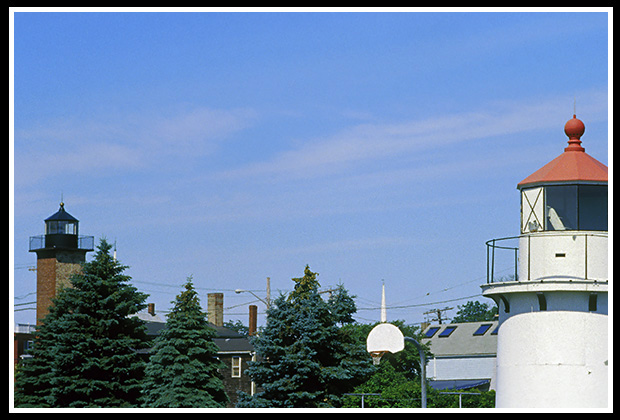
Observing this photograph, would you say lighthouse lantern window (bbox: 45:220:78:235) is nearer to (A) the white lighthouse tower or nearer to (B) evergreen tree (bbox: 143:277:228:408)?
(B) evergreen tree (bbox: 143:277:228:408)

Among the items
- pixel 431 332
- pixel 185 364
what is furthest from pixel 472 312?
pixel 185 364

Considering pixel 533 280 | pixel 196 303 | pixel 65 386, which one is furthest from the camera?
pixel 196 303

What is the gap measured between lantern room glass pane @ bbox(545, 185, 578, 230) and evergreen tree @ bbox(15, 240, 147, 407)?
778 inches

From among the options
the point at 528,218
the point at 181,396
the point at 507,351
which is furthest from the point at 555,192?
the point at 181,396

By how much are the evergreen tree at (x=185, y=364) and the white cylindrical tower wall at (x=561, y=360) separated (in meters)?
18.7

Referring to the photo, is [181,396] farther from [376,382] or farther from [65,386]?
[376,382]

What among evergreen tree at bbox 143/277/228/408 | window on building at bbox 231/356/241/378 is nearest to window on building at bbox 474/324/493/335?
window on building at bbox 231/356/241/378

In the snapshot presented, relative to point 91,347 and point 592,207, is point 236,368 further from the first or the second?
point 592,207

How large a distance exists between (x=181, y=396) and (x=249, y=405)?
8.31 ft

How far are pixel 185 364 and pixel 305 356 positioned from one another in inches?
192

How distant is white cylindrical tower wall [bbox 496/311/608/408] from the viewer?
21609mm

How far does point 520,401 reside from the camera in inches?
878

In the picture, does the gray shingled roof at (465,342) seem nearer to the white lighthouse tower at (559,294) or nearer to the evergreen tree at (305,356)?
the evergreen tree at (305,356)

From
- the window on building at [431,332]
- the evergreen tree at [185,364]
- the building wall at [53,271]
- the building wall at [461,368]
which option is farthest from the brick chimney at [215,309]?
the evergreen tree at [185,364]
